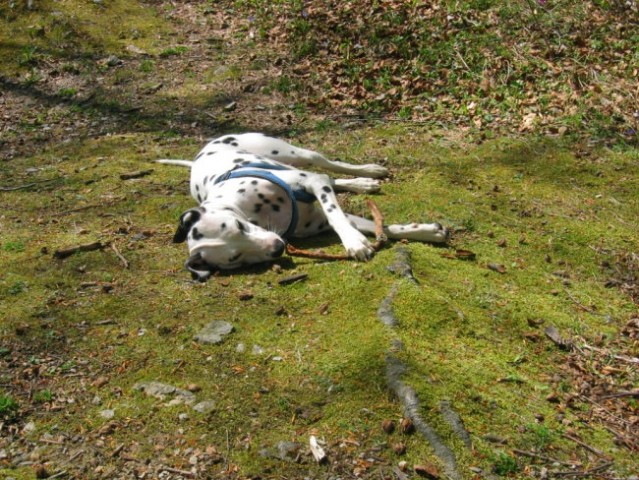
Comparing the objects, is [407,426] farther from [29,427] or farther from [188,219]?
[188,219]

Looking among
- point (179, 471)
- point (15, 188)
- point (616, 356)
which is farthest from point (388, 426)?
point (15, 188)

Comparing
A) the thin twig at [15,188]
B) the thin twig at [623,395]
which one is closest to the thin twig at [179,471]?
the thin twig at [623,395]

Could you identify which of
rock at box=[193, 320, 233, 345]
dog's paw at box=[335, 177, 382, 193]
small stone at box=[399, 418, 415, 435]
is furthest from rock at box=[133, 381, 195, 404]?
dog's paw at box=[335, 177, 382, 193]

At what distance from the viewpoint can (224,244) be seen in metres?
5.54

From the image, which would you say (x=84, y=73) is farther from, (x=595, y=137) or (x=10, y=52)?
(x=595, y=137)

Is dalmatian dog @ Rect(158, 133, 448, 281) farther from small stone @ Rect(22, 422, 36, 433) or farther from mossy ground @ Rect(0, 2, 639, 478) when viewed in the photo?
small stone @ Rect(22, 422, 36, 433)

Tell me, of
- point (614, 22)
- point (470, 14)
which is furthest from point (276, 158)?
point (614, 22)

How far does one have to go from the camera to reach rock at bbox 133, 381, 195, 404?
424 centimetres

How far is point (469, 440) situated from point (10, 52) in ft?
35.2

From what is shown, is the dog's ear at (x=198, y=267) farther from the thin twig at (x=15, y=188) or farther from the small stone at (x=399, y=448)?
the thin twig at (x=15, y=188)

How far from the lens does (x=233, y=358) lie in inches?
179

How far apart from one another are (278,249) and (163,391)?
60.6 inches

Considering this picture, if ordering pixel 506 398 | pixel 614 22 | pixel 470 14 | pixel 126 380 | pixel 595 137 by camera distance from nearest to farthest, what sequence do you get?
pixel 506 398 < pixel 126 380 < pixel 595 137 < pixel 614 22 < pixel 470 14

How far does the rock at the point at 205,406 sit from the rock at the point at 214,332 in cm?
59
